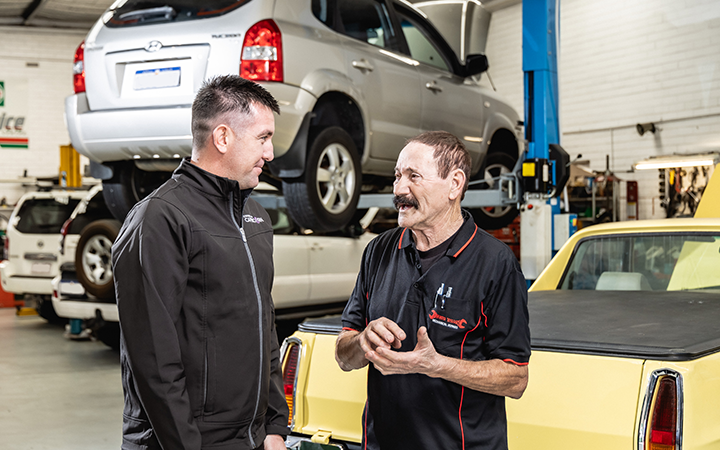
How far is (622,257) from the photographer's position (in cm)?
347

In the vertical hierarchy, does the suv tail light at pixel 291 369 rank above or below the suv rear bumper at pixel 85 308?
above

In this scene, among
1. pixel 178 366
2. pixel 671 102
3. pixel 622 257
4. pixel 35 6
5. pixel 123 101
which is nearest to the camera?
pixel 178 366

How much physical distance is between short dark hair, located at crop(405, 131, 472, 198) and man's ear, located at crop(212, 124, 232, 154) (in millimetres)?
466

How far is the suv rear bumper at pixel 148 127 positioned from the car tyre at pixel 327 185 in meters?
0.25

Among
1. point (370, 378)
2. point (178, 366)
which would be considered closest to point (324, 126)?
point (370, 378)

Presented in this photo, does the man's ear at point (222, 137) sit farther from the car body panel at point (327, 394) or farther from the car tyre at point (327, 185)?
the car tyre at point (327, 185)

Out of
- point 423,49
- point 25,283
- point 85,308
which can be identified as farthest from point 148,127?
point 25,283

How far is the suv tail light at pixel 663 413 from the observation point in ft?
5.43

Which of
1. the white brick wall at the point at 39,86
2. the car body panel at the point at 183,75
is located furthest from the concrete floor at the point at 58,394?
the white brick wall at the point at 39,86

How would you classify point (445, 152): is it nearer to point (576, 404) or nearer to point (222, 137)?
point (222, 137)

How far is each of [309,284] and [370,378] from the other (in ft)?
15.9

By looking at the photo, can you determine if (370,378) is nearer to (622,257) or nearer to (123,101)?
(622,257)

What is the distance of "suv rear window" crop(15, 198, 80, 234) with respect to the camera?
8.81m

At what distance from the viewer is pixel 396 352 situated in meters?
1.50
